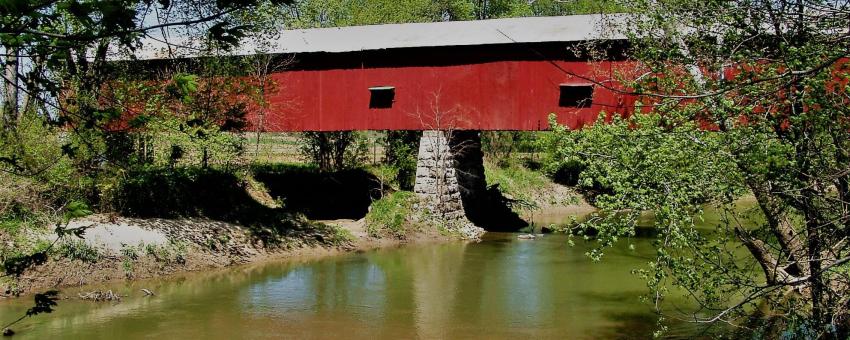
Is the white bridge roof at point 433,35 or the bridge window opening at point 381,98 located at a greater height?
the white bridge roof at point 433,35

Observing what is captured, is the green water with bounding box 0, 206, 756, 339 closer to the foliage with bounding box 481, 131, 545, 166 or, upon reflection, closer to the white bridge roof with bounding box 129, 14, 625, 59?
the white bridge roof with bounding box 129, 14, 625, 59

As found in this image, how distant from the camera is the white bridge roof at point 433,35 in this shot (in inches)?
752

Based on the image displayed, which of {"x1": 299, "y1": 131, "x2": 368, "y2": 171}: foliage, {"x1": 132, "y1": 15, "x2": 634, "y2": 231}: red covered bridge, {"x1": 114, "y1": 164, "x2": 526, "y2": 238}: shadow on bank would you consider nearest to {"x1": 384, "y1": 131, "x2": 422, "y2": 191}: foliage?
{"x1": 114, "y1": 164, "x2": 526, "y2": 238}: shadow on bank

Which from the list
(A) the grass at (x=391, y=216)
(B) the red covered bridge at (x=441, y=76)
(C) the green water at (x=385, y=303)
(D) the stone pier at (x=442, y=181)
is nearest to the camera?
(C) the green water at (x=385, y=303)

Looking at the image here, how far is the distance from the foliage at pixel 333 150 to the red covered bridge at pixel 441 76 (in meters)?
4.89

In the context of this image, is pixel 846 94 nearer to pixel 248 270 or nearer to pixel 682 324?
pixel 682 324

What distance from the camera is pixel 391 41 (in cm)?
2102

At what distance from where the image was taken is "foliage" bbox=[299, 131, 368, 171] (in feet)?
88.6

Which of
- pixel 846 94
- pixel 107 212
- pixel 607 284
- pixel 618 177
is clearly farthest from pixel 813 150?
pixel 107 212

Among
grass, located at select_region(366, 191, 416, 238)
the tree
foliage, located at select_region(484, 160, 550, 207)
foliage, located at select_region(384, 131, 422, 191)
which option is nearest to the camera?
the tree

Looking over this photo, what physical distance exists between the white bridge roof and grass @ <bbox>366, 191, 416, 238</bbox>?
3860 mm

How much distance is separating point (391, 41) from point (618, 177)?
12.7m

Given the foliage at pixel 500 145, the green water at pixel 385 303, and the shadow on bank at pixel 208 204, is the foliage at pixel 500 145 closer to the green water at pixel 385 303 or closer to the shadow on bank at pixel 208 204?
the shadow on bank at pixel 208 204

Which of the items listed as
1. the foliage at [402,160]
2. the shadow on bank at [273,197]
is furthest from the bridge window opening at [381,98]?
the foliage at [402,160]
